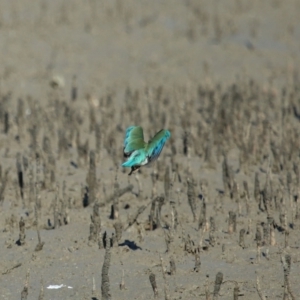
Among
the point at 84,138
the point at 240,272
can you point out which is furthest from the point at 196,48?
the point at 240,272

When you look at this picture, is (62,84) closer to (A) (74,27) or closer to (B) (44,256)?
(A) (74,27)

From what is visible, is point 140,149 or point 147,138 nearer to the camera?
point 140,149

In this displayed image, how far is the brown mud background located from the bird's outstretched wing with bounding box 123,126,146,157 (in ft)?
1.99

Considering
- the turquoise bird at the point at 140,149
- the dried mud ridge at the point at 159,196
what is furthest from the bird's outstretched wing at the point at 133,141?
the dried mud ridge at the point at 159,196

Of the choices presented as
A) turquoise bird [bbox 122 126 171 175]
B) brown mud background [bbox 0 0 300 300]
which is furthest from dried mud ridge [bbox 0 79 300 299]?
turquoise bird [bbox 122 126 171 175]

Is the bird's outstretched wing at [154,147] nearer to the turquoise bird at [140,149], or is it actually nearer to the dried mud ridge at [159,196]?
the turquoise bird at [140,149]

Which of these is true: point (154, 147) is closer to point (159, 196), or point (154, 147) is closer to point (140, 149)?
point (140, 149)

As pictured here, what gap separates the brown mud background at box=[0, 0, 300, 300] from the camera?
18.1 feet

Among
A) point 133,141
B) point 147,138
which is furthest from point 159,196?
point 147,138

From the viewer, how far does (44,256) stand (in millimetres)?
5746

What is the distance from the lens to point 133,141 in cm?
524

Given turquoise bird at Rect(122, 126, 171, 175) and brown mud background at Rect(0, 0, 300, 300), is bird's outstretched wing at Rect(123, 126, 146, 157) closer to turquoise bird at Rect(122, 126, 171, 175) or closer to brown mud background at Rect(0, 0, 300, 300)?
turquoise bird at Rect(122, 126, 171, 175)

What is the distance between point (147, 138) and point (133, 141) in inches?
148

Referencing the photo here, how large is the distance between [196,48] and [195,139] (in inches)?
169
